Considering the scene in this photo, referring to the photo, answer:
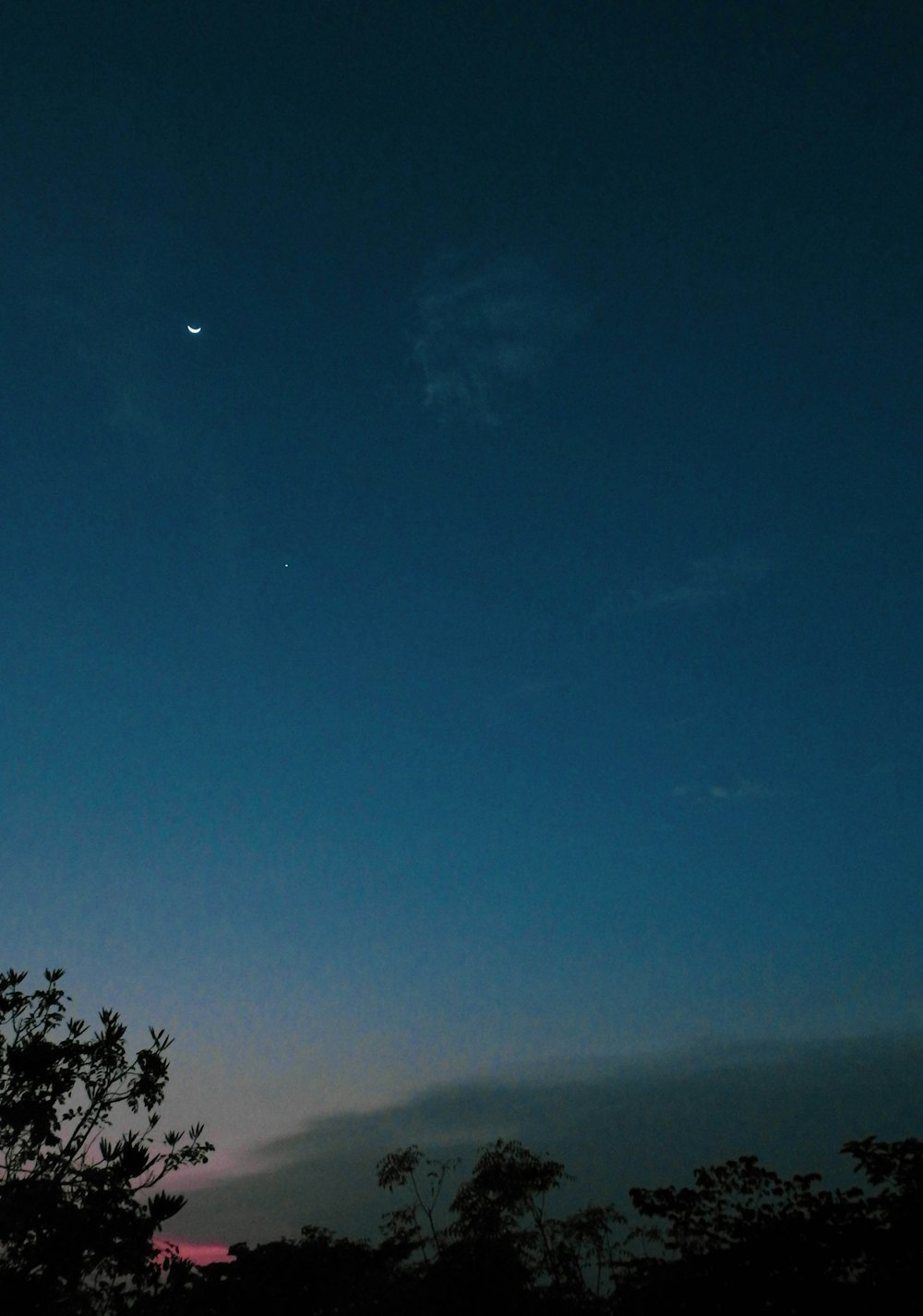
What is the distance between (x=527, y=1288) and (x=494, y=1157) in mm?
12727

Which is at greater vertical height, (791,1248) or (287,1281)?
(791,1248)

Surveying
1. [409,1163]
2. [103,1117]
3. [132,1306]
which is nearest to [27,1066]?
[103,1117]

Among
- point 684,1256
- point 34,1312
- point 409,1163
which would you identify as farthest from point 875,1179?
point 409,1163

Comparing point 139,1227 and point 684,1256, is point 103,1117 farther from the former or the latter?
point 684,1256

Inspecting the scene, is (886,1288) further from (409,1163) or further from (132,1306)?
(409,1163)

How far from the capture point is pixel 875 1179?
23078 mm

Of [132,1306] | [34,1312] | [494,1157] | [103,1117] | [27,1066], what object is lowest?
[494,1157]

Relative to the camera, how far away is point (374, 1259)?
4509 cm

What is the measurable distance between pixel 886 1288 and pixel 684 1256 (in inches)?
263

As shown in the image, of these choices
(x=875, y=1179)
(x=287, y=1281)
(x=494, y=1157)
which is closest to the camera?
(x=875, y=1179)

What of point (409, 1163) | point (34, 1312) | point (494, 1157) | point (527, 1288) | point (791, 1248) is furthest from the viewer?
point (409, 1163)

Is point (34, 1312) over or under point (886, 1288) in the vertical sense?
over

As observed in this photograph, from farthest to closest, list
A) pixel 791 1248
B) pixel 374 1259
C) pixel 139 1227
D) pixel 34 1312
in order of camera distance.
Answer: pixel 374 1259 < pixel 791 1248 < pixel 139 1227 < pixel 34 1312

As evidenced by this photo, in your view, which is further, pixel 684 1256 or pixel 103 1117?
pixel 684 1256
